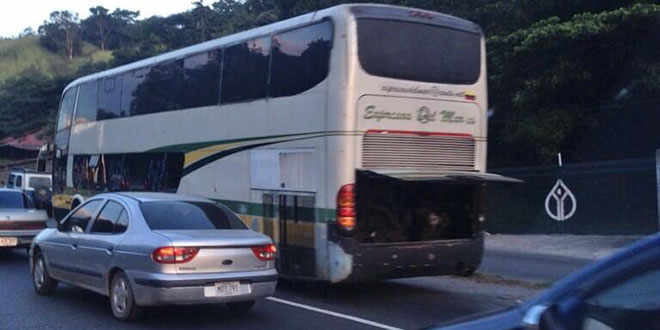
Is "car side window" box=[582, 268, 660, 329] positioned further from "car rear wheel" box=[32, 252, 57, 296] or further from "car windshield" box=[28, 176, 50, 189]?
"car windshield" box=[28, 176, 50, 189]

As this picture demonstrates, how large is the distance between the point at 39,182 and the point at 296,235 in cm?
2188

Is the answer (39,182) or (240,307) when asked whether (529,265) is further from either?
(39,182)

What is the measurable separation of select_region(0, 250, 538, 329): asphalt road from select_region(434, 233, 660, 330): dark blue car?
18.5 feet

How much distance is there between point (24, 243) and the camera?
1459 centimetres

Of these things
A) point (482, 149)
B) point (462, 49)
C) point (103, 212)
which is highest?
point (462, 49)

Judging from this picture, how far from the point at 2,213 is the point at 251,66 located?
20.0 ft

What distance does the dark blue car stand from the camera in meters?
2.88

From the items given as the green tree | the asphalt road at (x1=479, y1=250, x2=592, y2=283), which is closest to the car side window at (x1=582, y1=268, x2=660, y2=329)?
the asphalt road at (x1=479, y1=250, x2=592, y2=283)

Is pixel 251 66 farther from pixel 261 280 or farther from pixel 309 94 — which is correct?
pixel 261 280

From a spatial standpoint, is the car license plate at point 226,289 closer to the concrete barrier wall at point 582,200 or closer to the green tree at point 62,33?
the concrete barrier wall at point 582,200

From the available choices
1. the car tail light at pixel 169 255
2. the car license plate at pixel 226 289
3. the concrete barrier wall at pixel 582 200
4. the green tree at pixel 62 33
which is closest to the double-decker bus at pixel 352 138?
the car license plate at pixel 226 289

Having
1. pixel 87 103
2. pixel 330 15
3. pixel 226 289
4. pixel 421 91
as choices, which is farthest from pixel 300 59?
pixel 87 103

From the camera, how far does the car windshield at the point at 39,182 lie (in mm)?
29523

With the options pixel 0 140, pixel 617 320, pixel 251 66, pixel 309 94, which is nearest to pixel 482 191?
pixel 309 94
